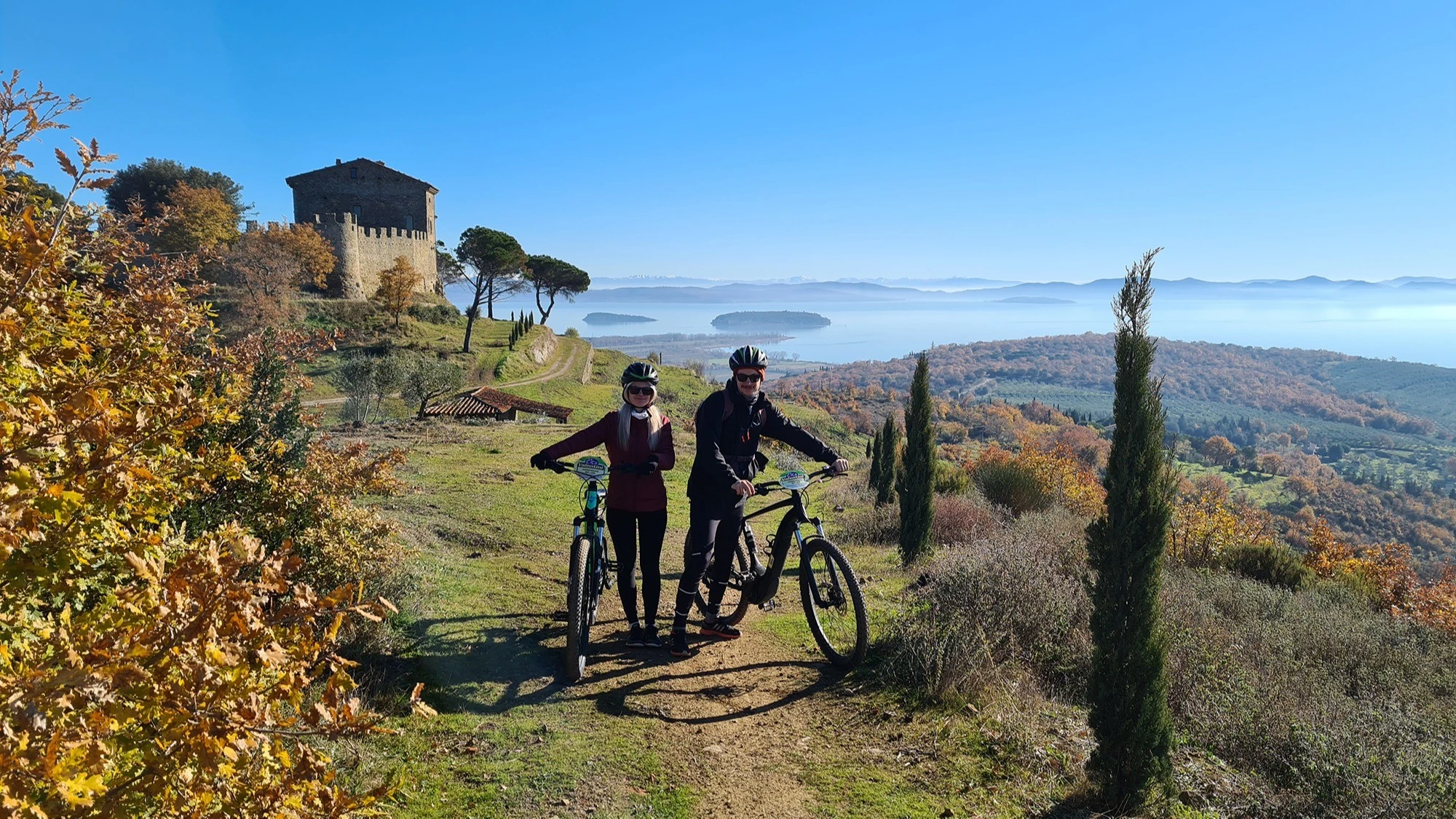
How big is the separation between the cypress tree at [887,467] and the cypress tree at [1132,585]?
35.3 feet

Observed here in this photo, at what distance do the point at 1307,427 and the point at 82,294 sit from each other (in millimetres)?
193066

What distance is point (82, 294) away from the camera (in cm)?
383

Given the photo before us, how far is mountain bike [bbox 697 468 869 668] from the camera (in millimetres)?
5750

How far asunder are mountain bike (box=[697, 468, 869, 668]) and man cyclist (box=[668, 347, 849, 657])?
0.53 feet

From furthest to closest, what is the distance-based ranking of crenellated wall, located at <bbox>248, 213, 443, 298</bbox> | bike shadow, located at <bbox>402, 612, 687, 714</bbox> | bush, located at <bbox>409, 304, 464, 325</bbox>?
bush, located at <bbox>409, 304, 464, 325</bbox>
crenellated wall, located at <bbox>248, 213, 443, 298</bbox>
bike shadow, located at <bbox>402, 612, 687, 714</bbox>

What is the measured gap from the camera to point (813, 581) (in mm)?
5977

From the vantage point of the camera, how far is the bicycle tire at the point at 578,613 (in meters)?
5.39

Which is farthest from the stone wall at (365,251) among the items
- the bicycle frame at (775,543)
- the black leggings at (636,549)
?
the bicycle frame at (775,543)

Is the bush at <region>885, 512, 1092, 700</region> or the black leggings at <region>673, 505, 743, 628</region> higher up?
the black leggings at <region>673, 505, 743, 628</region>

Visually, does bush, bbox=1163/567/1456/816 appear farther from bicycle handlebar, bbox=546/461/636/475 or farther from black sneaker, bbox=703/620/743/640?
bicycle handlebar, bbox=546/461/636/475

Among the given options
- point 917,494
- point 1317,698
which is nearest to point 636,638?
point 1317,698

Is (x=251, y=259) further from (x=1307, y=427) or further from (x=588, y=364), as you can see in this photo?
(x=1307, y=427)

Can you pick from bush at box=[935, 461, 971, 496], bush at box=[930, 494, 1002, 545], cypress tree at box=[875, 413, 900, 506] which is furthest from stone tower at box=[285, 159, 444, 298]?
bush at box=[930, 494, 1002, 545]

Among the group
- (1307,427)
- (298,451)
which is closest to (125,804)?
(298,451)
